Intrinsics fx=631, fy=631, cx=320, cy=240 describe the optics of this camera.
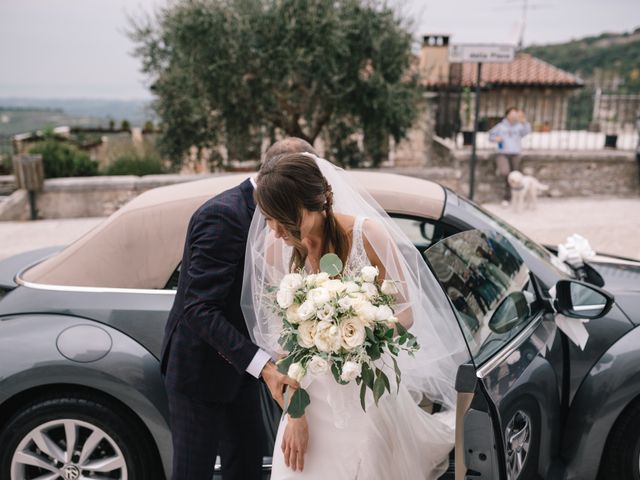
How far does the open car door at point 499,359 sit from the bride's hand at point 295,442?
51cm

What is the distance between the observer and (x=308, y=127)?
1172 cm

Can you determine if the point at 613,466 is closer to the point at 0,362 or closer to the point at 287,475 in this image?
the point at 287,475

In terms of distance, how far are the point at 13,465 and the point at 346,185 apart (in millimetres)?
1921

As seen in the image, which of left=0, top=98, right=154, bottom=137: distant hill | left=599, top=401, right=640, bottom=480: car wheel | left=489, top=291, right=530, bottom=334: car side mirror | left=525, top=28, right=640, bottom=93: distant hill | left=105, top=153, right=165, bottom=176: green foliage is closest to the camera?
left=489, top=291, right=530, bottom=334: car side mirror

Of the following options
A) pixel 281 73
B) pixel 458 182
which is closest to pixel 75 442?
pixel 281 73

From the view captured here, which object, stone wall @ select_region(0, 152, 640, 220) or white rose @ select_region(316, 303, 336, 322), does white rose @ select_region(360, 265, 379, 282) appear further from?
stone wall @ select_region(0, 152, 640, 220)

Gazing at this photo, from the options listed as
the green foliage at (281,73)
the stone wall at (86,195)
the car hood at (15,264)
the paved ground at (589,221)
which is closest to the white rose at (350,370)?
the car hood at (15,264)

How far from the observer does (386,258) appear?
220 centimetres

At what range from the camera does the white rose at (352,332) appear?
1.96m

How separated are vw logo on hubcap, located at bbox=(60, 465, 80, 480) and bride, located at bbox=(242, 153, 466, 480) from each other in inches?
42.8

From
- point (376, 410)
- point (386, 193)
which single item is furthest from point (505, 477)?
point (386, 193)

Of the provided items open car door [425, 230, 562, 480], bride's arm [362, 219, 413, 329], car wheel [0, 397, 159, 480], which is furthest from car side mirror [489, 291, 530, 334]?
car wheel [0, 397, 159, 480]

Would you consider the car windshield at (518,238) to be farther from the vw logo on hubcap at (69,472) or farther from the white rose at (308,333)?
the vw logo on hubcap at (69,472)

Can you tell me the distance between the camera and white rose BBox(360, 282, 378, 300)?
2.02 m
